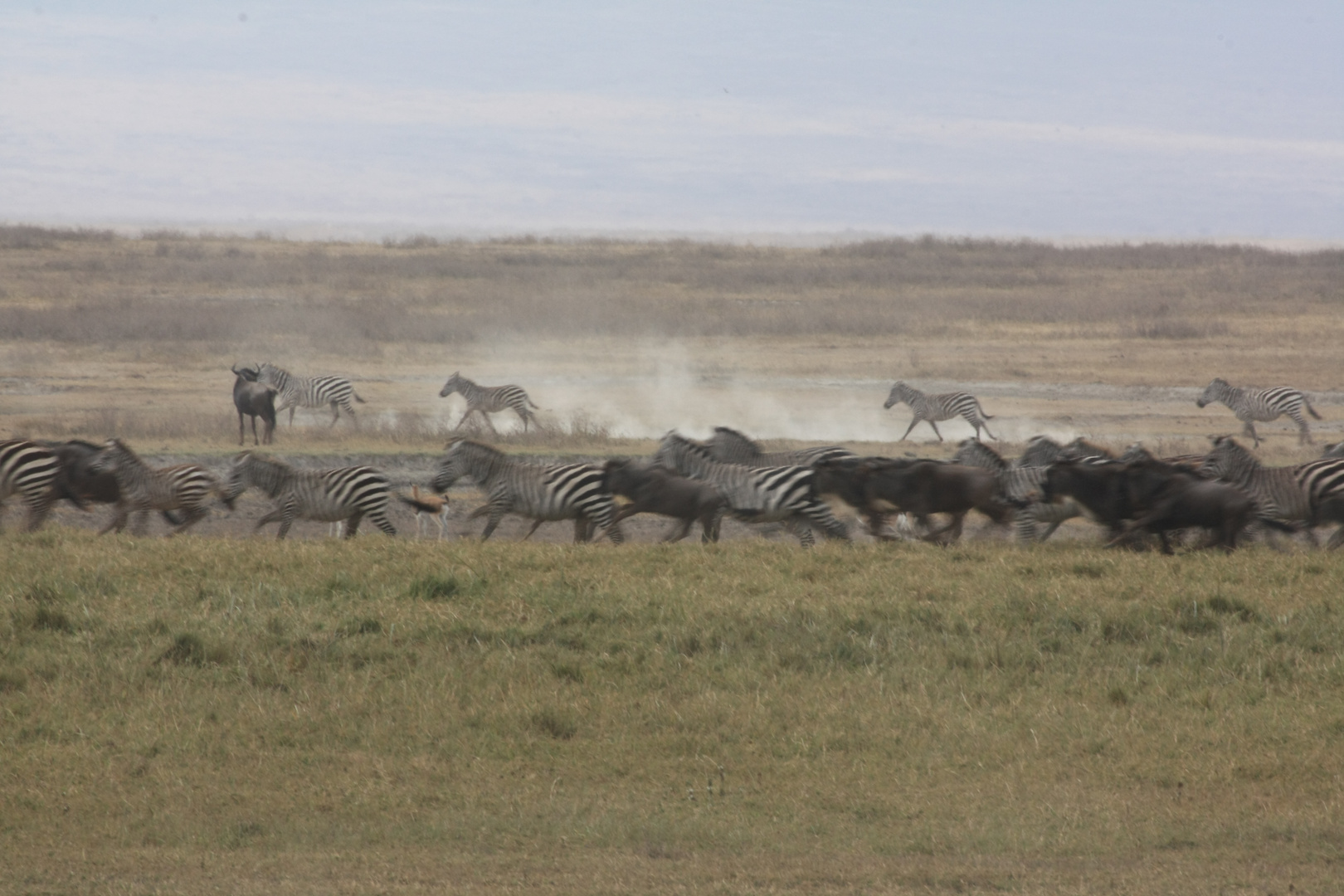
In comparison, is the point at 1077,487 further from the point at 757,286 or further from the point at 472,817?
the point at 757,286

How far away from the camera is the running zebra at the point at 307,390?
2594cm

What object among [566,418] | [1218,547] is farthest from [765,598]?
[566,418]

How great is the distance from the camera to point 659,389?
29.6 m

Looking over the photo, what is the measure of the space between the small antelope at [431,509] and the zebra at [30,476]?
3.43m

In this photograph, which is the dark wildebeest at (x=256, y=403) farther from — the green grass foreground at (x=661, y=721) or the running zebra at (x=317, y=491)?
the green grass foreground at (x=661, y=721)

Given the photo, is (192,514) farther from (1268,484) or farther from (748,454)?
(1268,484)

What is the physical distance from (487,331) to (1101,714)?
32.3 metres

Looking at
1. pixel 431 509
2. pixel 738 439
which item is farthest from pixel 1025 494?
pixel 431 509

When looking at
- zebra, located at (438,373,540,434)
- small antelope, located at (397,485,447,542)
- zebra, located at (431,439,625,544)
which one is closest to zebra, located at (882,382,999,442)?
zebra, located at (438,373,540,434)

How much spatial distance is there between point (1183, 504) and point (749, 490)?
3938mm

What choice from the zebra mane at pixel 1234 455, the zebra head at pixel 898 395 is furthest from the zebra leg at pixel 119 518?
the zebra head at pixel 898 395

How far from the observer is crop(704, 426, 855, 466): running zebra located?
14945mm

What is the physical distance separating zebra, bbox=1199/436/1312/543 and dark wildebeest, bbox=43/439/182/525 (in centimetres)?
1013

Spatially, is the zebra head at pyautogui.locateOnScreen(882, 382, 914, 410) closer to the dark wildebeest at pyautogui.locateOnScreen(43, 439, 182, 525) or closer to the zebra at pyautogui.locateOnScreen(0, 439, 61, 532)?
the dark wildebeest at pyautogui.locateOnScreen(43, 439, 182, 525)
